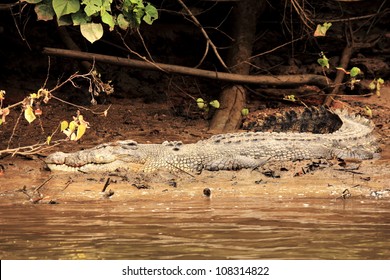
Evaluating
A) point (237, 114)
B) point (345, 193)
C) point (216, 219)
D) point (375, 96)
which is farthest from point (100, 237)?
point (375, 96)

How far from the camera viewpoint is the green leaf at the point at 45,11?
24.2ft

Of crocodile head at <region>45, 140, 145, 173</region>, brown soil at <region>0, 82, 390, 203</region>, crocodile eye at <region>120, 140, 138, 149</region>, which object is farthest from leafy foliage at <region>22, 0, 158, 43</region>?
crocodile eye at <region>120, 140, 138, 149</region>

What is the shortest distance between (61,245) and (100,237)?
34cm

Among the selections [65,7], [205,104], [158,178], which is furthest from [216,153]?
[65,7]

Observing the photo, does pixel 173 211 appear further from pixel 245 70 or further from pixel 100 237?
pixel 245 70

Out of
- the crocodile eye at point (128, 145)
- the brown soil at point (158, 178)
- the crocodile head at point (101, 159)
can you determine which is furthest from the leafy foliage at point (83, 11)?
the crocodile eye at point (128, 145)

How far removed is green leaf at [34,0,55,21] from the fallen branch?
2.63m

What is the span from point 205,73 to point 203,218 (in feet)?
13.8

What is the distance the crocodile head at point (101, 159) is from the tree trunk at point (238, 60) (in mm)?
1862

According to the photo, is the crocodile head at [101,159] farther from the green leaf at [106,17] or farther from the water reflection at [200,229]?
the green leaf at [106,17]

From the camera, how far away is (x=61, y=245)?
5.99 m

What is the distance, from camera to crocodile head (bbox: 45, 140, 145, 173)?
8.83m

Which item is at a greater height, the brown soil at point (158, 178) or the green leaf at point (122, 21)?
the green leaf at point (122, 21)

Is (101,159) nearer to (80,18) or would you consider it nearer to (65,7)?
(80,18)
